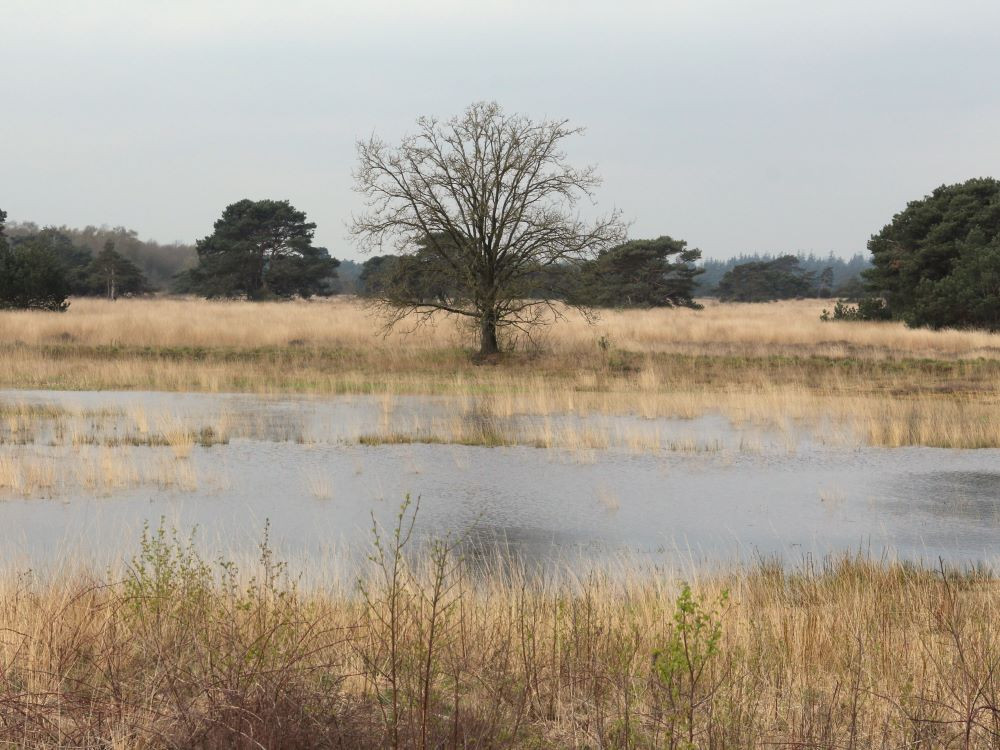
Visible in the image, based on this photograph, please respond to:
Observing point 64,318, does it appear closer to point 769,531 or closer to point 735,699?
point 769,531

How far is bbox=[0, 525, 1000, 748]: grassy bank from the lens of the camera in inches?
172

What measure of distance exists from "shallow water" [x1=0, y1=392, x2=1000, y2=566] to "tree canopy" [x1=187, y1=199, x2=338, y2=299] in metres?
60.2

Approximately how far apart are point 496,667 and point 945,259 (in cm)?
4469

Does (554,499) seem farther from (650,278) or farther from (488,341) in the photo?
(650,278)

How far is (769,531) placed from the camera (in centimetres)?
1007

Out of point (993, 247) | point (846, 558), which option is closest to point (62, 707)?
point (846, 558)

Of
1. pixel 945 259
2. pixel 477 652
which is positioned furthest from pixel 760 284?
pixel 477 652

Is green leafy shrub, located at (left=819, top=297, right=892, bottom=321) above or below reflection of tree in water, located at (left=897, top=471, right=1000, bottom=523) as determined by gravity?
above

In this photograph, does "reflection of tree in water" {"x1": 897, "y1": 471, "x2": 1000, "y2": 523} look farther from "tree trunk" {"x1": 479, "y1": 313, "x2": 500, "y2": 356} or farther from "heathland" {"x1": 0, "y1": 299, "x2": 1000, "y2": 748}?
"tree trunk" {"x1": 479, "y1": 313, "x2": 500, "y2": 356}

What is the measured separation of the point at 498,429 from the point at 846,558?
892cm

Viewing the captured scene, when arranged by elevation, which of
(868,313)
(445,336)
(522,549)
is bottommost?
(522,549)

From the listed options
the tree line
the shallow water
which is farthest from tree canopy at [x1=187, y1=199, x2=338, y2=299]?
the shallow water

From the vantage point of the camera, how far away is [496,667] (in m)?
5.41

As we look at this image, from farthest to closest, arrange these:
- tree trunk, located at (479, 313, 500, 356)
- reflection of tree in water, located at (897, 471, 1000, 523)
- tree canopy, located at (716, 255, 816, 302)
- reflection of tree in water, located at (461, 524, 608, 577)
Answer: tree canopy, located at (716, 255, 816, 302) < tree trunk, located at (479, 313, 500, 356) < reflection of tree in water, located at (897, 471, 1000, 523) < reflection of tree in water, located at (461, 524, 608, 577)
